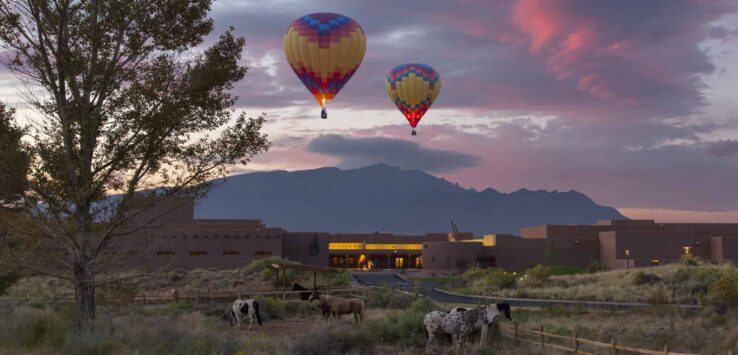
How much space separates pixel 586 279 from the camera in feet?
222

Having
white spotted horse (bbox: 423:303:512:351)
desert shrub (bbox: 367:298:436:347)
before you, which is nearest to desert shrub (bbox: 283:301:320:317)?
desert shrub (bbox: 367:298:436:347)

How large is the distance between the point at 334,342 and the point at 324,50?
36.3 metres

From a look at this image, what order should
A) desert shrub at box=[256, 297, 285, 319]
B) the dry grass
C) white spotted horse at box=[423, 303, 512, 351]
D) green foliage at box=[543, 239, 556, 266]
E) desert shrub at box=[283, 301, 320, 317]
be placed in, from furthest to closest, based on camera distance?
1. green foliage at box=[543, 239, 556, 266]
2. the dry grass
3. desert shrub at box=[283, 301, 320, 317]
4. desert shrub at box=[256, 297, 285, 319]
5. white spotted horse at box=[423, 303, 512, 351]

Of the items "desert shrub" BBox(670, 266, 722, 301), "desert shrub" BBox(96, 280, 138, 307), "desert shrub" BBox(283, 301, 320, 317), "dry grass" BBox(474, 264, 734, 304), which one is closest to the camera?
"desert shrub" BBox(96, 280, 138, 307)

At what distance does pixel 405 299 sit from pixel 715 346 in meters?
19.9

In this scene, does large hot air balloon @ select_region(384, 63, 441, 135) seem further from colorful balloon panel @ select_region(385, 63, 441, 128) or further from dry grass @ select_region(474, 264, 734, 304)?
dry grass @ select_region(474, 264, 734, 304)

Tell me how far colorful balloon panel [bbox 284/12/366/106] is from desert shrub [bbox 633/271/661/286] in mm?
31465

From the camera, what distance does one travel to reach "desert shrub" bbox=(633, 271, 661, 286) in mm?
58875

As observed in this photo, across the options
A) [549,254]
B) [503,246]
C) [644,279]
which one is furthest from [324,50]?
[503,246]

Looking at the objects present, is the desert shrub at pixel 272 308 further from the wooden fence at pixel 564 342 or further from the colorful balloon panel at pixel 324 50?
the colorful balloon panel at pixel 324 50

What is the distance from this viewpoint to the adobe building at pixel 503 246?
9325 cm

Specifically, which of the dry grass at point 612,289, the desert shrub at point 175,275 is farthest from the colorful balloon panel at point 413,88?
the desert shrub at point 175,275

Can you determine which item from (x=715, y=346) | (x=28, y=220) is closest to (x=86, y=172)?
(x=28, y=220)

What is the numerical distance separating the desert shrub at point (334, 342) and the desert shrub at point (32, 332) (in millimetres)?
6482
